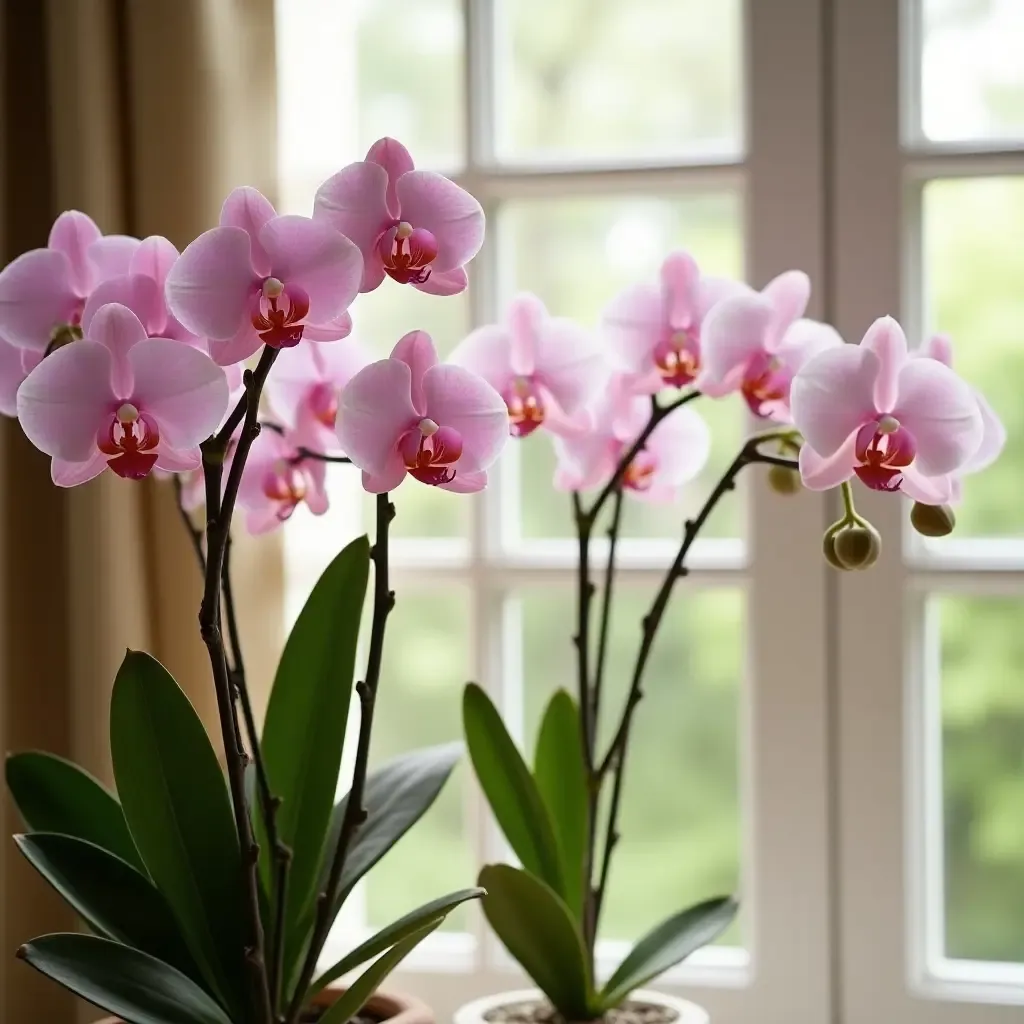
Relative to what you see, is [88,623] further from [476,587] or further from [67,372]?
[67,372]

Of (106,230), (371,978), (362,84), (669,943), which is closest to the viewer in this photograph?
(371,978)

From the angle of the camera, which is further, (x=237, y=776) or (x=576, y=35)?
(x=576, y=35)

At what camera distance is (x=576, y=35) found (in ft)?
5.20

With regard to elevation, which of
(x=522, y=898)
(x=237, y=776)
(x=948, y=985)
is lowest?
(x=948, y=985)

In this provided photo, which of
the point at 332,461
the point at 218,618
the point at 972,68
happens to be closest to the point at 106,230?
the point at 332,461

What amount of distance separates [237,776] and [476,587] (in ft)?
1.91

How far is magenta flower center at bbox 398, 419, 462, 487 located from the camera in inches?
34.0

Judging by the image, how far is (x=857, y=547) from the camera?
958 millimetres

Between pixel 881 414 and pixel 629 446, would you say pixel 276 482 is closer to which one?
pixel 629 446

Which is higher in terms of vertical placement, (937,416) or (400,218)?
(400,218)

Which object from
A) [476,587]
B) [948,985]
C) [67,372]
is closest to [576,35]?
[476,587]

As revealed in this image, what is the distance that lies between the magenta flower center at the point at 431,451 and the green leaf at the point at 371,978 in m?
0.29

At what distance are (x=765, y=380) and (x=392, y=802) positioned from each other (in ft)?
1.40

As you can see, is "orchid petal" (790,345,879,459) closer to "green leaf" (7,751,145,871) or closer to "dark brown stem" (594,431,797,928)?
"dark brown stem" (594,431,797,928)
